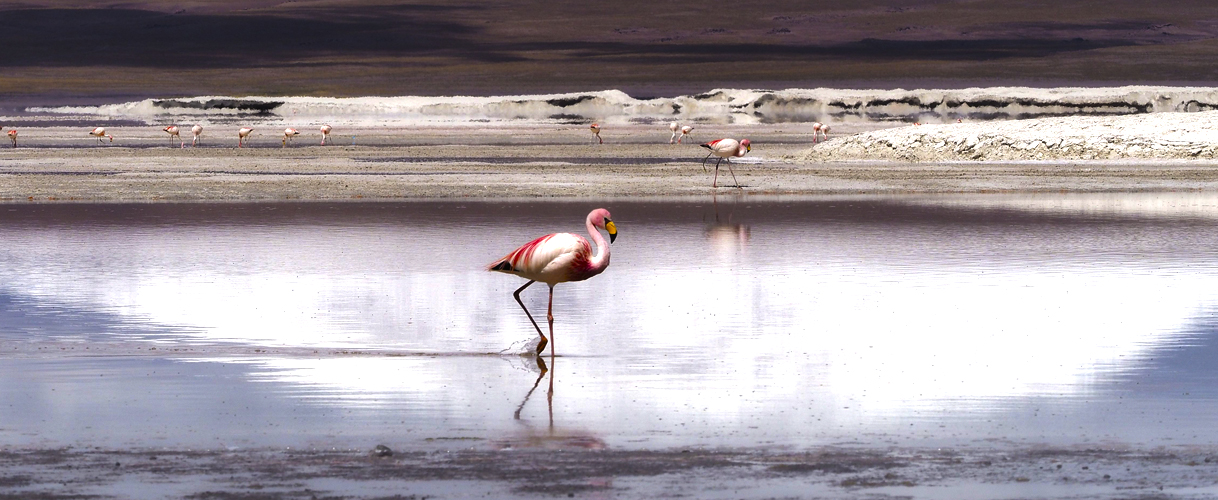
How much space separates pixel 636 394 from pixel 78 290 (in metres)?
5.93

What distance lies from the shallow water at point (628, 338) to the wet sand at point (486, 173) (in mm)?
6092

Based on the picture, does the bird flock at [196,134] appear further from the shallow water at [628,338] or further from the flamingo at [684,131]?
the shallow water at [628,338]

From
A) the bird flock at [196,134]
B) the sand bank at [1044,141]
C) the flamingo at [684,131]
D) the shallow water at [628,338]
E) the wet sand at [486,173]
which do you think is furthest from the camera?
the flamingo at [684,131]

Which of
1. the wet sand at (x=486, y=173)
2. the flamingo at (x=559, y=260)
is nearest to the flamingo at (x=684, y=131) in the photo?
the wet sand at (x=486, y=173)

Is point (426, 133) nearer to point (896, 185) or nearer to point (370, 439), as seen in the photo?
point (896, 185)

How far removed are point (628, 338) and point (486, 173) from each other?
18540 millimetres

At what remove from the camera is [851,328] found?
34.5ft

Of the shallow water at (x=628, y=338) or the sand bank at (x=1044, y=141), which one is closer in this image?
the shallow water at (x=628, y=338)

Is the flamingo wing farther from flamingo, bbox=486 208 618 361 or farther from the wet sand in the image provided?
the wet sand

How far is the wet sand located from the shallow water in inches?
240

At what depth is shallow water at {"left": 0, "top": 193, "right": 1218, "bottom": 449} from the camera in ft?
24.7

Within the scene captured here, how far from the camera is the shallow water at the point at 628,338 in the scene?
24.7 ft

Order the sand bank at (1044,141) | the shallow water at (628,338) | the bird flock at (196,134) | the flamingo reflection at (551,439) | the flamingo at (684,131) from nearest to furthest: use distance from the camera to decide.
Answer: the flamingo reflection at (551,439)
the shallow water at (628,338)
the sand bank at (1044,141)
the bird flock at (196,134)
the flamingo at (684,131)

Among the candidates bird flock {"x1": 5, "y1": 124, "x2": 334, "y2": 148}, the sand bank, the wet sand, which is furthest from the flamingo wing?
bird flock {"x1": 5, "y1": 124, "x2": 334, "y2": 148}
